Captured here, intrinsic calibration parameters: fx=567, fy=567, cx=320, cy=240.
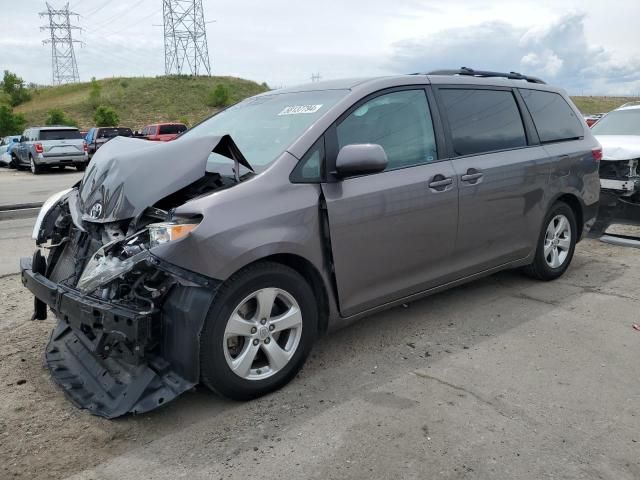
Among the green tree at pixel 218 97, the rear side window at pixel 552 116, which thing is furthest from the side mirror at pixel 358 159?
the green tree at pixel 218 97

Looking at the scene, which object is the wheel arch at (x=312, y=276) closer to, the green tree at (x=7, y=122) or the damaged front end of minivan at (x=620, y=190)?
the damaged front end of minivan at (x=620, y=190)

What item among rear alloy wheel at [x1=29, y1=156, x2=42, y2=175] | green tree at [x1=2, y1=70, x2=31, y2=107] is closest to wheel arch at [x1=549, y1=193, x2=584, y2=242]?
rear alloy wheel at [x1=29, y1=156, x2=42, y2=175]

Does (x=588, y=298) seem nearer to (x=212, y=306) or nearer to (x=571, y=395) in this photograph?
(x=571, y=395)

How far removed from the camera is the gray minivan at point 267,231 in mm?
2965

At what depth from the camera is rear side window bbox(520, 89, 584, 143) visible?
5.09 m

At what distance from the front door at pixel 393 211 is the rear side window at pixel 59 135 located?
795 inches

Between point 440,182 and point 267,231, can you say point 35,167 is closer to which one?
point 440,182

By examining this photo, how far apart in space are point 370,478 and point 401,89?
2.62 metres

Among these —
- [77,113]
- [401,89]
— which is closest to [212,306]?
[401,89]

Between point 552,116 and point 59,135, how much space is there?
20099 millimetres

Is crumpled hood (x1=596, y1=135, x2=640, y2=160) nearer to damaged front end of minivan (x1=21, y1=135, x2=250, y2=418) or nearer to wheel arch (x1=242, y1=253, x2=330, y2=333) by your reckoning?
wheel arch (x1=242, y1=253, x2=330, y2=333)

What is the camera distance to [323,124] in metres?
3.54

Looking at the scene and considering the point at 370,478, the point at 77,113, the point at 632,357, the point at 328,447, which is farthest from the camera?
the point at 77,113

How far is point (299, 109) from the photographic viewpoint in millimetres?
3844
